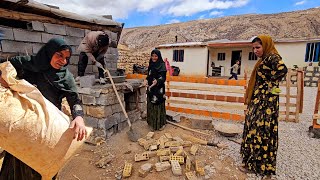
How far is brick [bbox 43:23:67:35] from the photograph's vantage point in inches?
176

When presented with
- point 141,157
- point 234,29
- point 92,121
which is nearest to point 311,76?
point 141,157

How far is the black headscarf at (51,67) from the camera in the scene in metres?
1.91

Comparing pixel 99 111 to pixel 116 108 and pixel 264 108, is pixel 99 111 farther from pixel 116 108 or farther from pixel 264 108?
pixel 264 108

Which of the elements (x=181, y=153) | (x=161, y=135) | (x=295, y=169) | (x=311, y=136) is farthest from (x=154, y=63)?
(x=311, y=136)

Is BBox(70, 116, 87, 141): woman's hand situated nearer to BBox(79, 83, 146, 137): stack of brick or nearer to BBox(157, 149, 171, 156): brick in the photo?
BBox(157, 149, 171, 156): brick

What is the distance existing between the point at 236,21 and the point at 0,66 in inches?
1504

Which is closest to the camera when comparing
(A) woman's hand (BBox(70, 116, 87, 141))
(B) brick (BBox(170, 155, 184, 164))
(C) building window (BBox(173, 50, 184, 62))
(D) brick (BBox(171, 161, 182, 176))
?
(A) woman's hand (BBox(70, 116, 87, 141))

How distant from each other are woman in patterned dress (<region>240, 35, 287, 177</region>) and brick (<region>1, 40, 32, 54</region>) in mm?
4185

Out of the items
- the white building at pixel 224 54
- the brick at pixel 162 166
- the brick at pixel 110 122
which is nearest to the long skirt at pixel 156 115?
the brick at pixel 110 122

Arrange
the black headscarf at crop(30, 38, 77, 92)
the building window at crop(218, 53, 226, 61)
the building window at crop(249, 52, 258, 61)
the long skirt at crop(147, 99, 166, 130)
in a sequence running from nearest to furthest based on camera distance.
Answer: the black headscarf at crop(30, 38, 77, 92) < the long skirt at crop(147, 99, 166, 130) < the building window at crop(249, 52, 258, 61) < the building window at crop(218, 53, 226, 61)

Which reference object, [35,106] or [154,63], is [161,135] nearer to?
[154,63]

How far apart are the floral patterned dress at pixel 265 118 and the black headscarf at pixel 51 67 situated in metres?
2.51

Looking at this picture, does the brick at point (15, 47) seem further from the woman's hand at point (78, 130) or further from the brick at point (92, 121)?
the woman's hand at point (78, 130)

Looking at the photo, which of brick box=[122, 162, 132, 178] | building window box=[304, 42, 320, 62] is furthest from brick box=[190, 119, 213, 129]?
building window box=[304, 42, 320, 62]
